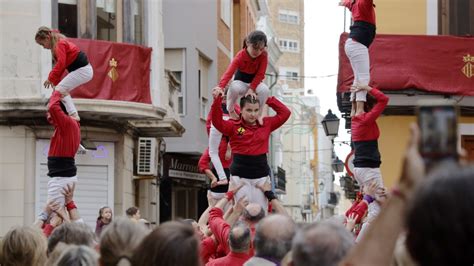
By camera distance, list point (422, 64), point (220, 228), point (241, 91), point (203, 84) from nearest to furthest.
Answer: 1. point (220, 228)
2. point (241, 91)
3. point (422, 64)
4. point (203, 84)

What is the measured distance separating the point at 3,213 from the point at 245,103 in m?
10.9

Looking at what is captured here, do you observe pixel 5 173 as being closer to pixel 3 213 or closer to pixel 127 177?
pixel 3 213

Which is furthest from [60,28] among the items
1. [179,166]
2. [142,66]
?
Answer: [179,166]

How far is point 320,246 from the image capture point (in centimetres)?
388

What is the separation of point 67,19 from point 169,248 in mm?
17916

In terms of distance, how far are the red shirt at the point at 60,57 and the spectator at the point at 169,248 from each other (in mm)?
7126

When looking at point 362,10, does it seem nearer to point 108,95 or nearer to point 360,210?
point 360,210

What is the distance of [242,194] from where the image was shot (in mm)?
10562

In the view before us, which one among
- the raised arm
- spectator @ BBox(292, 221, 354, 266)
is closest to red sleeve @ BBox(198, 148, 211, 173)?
spectator @ BBox(292, 221, 354, 266)

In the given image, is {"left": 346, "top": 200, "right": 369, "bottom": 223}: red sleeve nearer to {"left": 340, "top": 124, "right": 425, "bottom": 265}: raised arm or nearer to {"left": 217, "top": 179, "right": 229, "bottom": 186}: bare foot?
{"left": 217, "top": 179, "right": 229, "bottom": 186}: bare foot

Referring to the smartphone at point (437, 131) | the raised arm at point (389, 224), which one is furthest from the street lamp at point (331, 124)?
the smartphone at point (437, 131)

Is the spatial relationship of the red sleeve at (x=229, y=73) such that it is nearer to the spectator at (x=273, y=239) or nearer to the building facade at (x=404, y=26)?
the spectator at (x=273, y=239)

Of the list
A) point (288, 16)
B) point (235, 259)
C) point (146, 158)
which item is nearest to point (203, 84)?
point (146, 158)

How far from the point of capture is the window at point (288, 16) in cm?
9184
